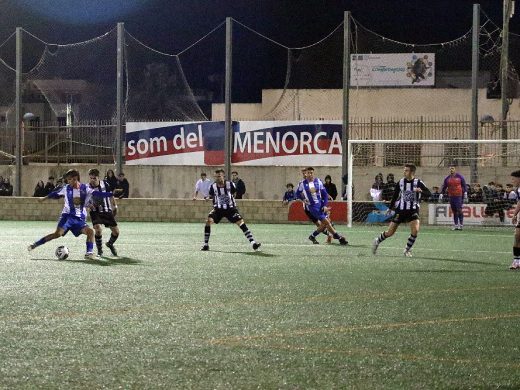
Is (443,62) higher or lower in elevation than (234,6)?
lower

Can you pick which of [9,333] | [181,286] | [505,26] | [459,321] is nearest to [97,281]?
[181,286]

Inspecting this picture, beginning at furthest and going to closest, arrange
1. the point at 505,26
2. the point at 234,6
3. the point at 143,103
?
1. the point at 234,6
2. the point at 143,103
3. the point at 505,26

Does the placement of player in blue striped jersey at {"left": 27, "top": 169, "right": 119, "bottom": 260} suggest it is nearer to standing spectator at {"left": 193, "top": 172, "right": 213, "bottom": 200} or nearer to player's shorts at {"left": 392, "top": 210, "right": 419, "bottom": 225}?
player's shorts at {"left": 392, "top": 210, "right": 419, "bottom": 225}

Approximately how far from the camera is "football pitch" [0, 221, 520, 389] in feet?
21.2

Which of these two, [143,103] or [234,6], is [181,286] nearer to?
[143,103]

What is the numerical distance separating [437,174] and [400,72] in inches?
294

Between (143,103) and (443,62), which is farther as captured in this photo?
(443,62)

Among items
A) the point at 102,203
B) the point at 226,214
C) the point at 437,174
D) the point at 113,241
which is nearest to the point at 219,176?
the point at 226,214

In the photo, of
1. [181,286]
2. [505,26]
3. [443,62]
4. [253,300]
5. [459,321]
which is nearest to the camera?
[459,321]

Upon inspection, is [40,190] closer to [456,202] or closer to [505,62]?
[456,202]

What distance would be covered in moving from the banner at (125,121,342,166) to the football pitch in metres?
14.9

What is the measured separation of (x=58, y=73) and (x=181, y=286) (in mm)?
22808

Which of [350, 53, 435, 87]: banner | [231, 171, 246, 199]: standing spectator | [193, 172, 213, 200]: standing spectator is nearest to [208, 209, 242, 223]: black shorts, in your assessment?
Result: [231, 171, 246, 199]: standing spectator

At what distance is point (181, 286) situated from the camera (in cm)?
1179
